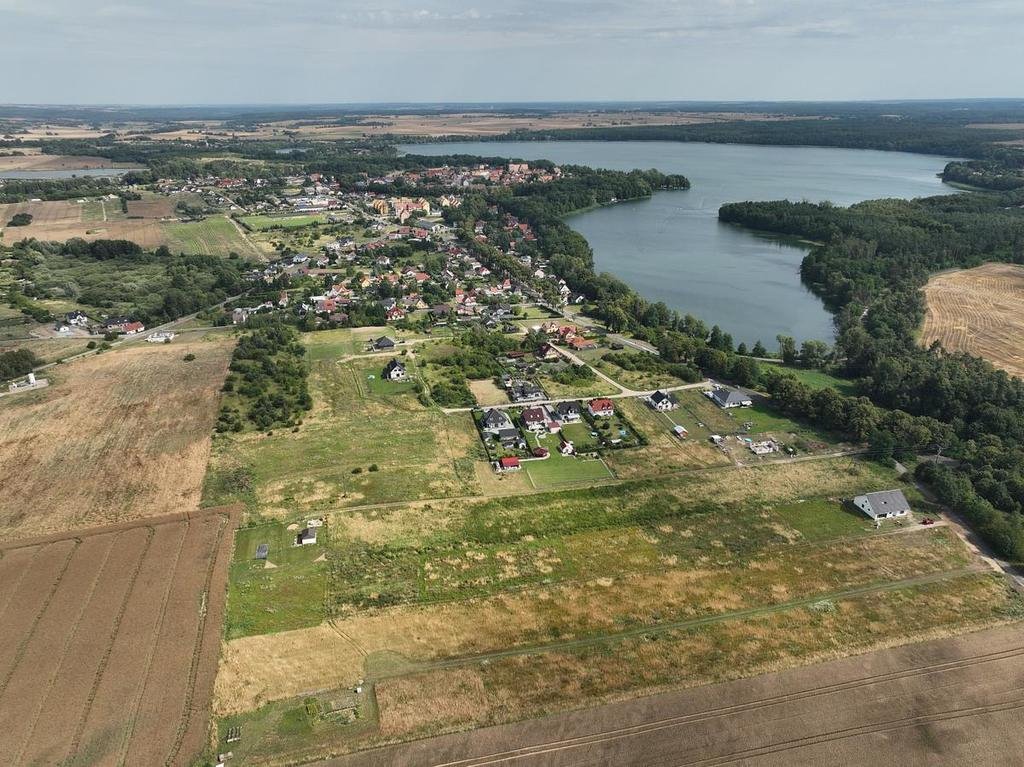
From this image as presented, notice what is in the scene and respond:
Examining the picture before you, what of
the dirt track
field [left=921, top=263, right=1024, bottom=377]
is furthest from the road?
field [left=921, top=263, right=1024, bottom=377]

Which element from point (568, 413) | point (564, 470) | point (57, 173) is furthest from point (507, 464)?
point (57, 173)

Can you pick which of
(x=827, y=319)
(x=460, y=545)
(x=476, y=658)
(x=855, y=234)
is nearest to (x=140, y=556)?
(x=460, y=545)

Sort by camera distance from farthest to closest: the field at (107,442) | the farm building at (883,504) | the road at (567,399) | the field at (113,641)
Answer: the road at (567,399) < the field at (107,442) < the farm building at (883,504) < the field at (113,641)

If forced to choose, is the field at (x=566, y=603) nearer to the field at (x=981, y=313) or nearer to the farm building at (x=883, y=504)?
the farm building at (x=883, y=504)

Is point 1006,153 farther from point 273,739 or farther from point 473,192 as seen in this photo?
point 273,739

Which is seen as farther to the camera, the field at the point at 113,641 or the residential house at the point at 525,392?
the residential house at the point at 525,392

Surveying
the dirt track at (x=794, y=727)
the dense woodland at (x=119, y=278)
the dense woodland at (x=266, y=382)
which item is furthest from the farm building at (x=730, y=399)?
the dense woodland at (x=119, y=278)
